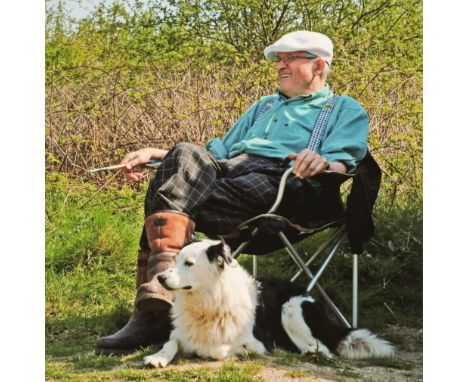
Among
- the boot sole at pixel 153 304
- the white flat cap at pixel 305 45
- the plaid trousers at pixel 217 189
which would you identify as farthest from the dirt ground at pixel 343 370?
the white flat cap at pixel 305 45

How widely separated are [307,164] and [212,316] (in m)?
0.74

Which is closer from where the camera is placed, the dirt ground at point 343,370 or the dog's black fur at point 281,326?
the dirt ground at point 343,370

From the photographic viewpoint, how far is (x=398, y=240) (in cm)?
449

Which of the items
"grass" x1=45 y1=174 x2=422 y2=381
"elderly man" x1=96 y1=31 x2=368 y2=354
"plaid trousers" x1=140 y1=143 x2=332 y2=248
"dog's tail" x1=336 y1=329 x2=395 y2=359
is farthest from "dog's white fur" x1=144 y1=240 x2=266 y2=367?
"grass" x1=45 y1=174 x2=422 y2=381

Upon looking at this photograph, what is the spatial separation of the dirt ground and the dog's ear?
39 centimetres

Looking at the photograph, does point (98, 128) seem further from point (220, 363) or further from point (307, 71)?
point (220, 363)

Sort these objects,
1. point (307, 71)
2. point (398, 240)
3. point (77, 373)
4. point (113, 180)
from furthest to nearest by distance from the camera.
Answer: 1. point (113, 180)
2. point (398, 240)
3. point (307, 71)
4. point (77, 373)

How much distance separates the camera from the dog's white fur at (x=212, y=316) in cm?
319

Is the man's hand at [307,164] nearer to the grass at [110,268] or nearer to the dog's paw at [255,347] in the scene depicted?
the dog's paw at [255,347]

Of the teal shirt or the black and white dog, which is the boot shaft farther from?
the teal shirt

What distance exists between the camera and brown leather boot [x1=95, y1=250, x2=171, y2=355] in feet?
11.1
